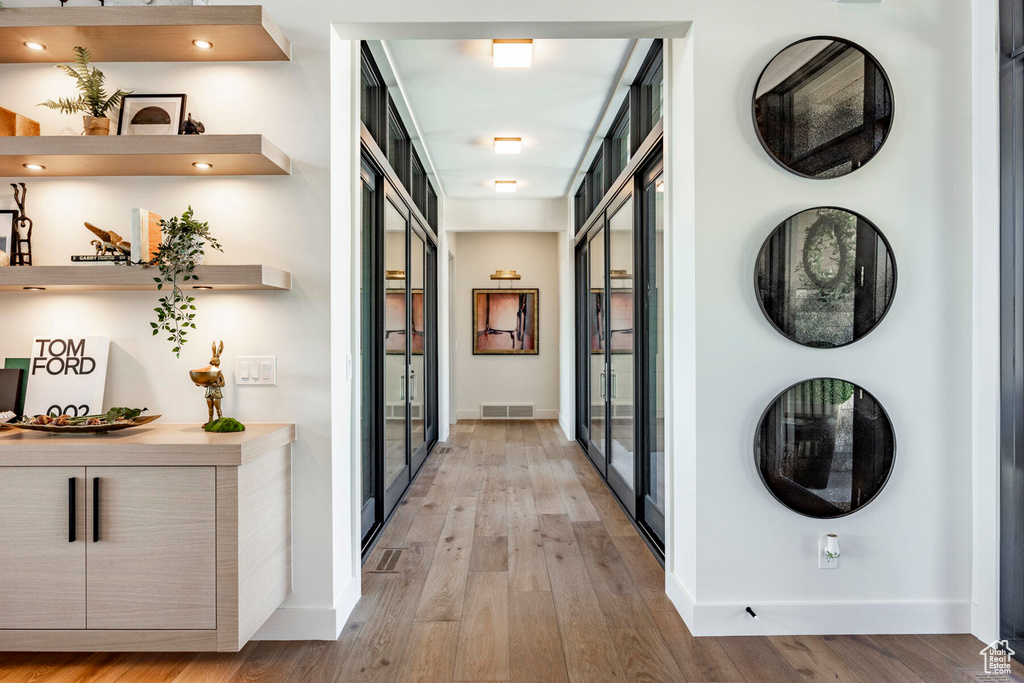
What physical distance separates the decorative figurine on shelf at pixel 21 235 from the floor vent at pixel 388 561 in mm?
1931

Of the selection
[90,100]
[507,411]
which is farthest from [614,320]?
[507,411]

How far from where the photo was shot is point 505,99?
12.9 feet

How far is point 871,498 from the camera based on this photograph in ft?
7.14

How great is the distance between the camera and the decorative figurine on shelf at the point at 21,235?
2.18 metres

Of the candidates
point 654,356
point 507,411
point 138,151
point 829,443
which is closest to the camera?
point 138,151

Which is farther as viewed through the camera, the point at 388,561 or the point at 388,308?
the point at 388,308

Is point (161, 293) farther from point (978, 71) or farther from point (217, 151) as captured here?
point (978, 71)

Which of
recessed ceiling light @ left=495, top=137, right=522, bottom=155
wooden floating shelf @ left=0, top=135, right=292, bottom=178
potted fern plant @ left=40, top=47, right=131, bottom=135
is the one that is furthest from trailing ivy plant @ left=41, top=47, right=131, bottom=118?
recessed ceiling light @ left=495, top=137, right=522, bottom=155

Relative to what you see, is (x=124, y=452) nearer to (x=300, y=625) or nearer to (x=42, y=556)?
(x=42, y=556)

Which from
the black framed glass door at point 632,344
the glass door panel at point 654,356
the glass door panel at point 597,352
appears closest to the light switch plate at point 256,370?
the black framed glass door at point 632,344

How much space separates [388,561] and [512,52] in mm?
2740

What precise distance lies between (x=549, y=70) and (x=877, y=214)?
2.07 metres

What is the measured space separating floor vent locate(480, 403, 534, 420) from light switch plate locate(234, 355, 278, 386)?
19.1 ft

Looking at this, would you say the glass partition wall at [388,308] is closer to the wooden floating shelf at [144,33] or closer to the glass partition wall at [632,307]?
the wooden floating shelf at [144,33]
